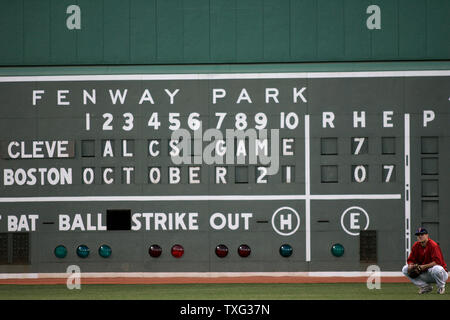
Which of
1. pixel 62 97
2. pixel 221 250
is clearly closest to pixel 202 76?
pixel 62 97

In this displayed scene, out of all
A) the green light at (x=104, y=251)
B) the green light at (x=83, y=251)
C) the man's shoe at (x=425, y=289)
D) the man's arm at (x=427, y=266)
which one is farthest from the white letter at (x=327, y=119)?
the green light at (x=83, y=251)

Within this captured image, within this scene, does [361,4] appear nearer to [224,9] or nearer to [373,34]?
[373,34]

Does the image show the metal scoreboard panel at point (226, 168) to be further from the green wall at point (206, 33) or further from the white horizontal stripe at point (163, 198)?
the green wall at point (206, 33)

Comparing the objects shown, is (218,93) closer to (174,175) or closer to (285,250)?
(174,175)

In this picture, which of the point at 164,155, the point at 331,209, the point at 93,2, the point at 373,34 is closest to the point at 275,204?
the point at 331,209

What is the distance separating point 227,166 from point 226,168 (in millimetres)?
40

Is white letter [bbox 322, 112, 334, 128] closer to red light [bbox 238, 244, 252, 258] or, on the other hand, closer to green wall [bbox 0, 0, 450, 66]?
green wall [bbox 0, 0, 450, 66]

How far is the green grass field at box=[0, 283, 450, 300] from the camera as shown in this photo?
1338 centimetres

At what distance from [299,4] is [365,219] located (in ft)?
12.9

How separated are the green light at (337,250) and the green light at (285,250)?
2.43ft

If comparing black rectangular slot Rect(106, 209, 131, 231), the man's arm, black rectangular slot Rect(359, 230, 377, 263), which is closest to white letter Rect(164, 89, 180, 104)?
black rectangular slot Rect(106, 209, 131, 231)

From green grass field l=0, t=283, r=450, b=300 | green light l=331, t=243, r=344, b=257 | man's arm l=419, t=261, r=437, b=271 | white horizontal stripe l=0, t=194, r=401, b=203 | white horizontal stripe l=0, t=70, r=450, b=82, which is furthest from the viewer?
white horizontal stripe l=0, t=70, r=450, b=82

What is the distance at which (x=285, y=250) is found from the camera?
15719mm

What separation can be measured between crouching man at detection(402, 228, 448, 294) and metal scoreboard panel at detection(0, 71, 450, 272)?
1.79m
